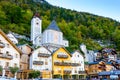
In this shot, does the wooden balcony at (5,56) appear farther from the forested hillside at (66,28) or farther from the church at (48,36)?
the forested hillside at (66,28)

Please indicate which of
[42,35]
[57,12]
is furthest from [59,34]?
[57,12]

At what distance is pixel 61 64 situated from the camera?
64.0 metres

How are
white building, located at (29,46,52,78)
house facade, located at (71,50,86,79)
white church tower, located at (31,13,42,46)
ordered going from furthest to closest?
white church tower, located at (31,13,42,46) → house facade, located at (71,50,86,79) → white building, located at (29,46,52,78)

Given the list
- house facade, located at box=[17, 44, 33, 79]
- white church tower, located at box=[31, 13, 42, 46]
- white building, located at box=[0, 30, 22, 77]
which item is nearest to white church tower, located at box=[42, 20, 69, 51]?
white church tower, located at box=[31, 13, 42, 46]

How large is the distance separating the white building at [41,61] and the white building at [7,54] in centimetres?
357

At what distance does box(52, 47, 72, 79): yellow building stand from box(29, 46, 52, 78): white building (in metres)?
1.21

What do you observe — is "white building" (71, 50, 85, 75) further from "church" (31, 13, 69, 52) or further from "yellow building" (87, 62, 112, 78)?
"church" (31, 13, 69, 52)

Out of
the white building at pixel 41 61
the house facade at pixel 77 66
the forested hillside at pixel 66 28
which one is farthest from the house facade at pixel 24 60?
the forested hillside at pixel 66 28

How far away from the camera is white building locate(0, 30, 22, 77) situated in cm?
5366

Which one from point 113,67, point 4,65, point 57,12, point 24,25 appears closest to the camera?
point 4,65

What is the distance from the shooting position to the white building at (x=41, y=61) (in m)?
59.9

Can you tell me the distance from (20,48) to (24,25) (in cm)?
5291

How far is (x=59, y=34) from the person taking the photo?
8850cm

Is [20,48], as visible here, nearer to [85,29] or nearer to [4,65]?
[4,65]
